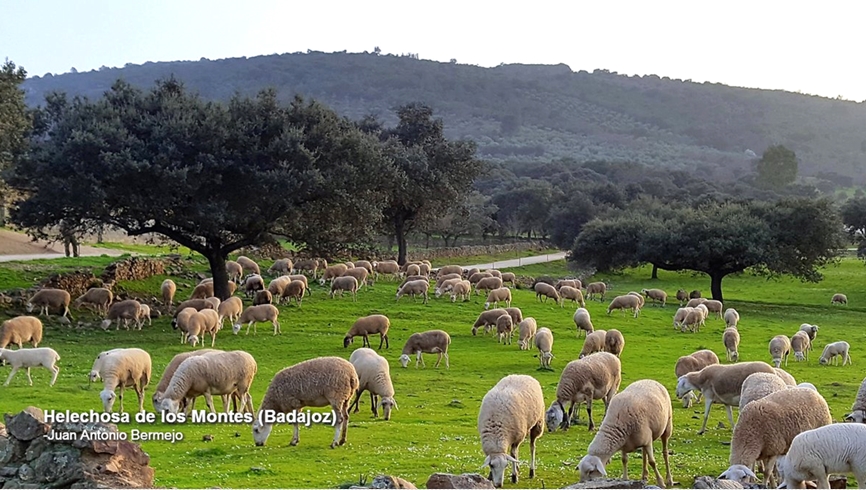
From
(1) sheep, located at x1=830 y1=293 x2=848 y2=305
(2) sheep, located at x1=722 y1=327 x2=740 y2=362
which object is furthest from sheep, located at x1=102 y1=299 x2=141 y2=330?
(1) sheep, located at x1=830 y1=293 x2=848 y2=305

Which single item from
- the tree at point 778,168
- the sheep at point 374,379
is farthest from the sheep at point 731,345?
the tree at point 778,168

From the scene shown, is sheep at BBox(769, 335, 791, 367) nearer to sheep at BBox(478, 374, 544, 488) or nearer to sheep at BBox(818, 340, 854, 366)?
sheep at BBox(818, 340, 854, 366)

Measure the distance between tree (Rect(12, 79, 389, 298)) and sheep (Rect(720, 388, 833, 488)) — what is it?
2144cm

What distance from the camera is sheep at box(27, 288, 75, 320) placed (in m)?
28.8

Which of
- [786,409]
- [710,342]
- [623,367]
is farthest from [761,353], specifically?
[786,409]

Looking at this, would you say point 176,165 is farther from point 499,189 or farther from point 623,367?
point 499,189

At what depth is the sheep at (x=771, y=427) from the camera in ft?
39.4

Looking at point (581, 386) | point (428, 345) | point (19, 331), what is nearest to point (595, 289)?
point (428, 345)

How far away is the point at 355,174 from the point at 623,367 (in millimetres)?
13493

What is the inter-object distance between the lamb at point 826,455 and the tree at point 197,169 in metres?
22.8

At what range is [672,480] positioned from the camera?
41.9ft

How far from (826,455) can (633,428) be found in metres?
2.83

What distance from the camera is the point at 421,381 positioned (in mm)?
22531

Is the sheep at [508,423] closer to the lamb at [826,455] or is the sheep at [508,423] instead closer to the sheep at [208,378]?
the lamb at [826,455]
